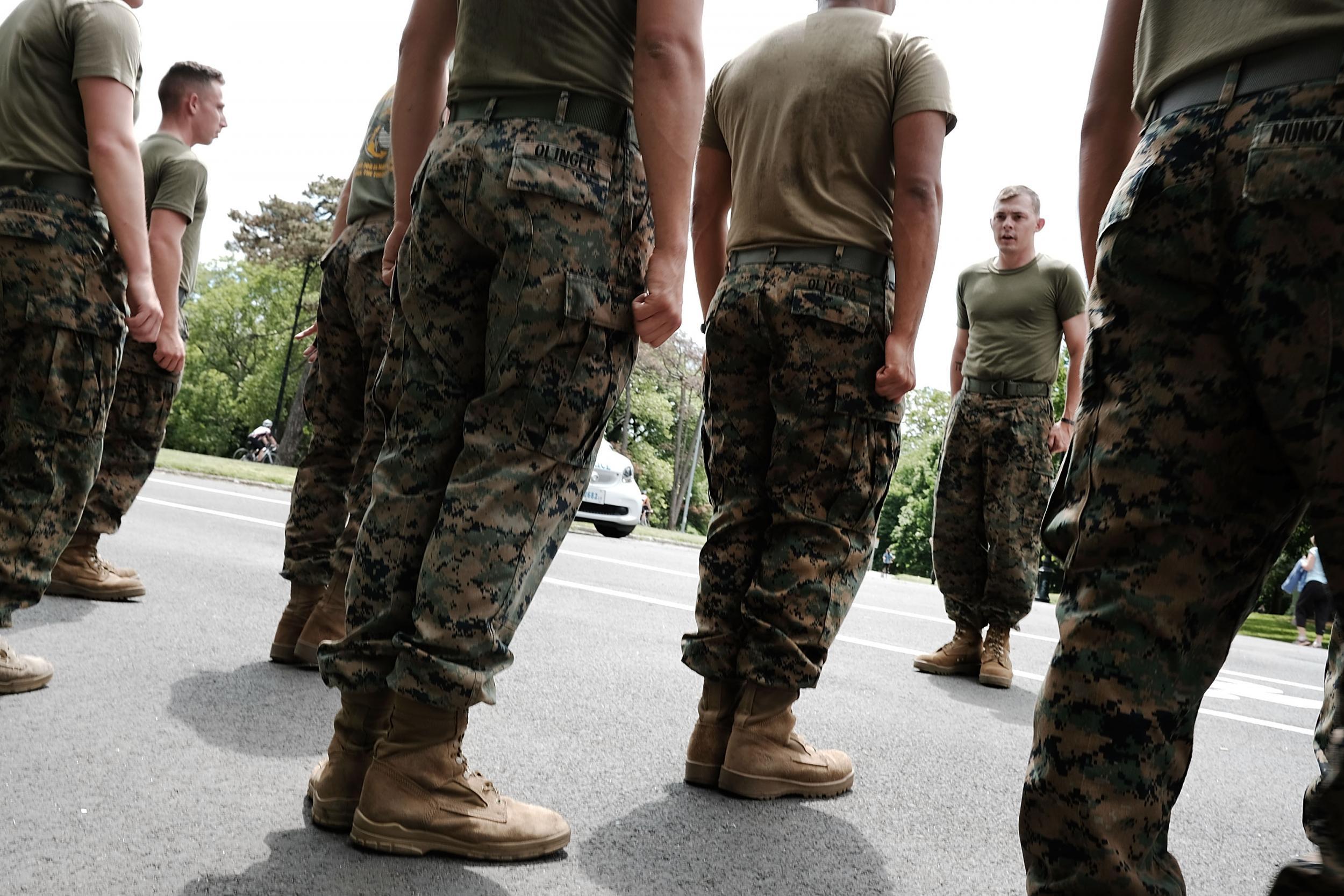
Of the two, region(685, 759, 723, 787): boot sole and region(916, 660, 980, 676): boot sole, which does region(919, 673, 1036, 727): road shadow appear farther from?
region(685, 759, 723, 787): boot sole

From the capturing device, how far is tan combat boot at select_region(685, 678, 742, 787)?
118 inches

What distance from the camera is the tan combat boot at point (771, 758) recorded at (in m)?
2.90

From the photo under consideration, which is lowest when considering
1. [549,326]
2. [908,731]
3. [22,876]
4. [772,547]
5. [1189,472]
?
[22,876]

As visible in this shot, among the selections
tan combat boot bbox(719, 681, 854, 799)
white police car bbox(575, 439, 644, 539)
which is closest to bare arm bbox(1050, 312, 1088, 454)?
tan combat boot bbox(719, 681, 854, 799)

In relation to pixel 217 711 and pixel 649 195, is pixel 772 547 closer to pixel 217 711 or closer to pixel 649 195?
pixel 649 195

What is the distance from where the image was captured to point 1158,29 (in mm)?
1490

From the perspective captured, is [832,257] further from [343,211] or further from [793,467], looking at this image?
[343,211]

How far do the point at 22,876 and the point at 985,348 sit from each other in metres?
4.80

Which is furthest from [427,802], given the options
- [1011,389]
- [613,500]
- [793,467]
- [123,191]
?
[613,500]

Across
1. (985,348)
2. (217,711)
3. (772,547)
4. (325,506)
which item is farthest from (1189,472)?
(985,348)

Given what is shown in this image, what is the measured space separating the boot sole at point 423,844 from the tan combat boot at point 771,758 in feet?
2.56

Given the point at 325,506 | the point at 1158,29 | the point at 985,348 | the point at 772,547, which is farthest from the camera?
the point at 985,348

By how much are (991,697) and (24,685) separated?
3.99 metres

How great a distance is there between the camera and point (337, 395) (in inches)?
153
